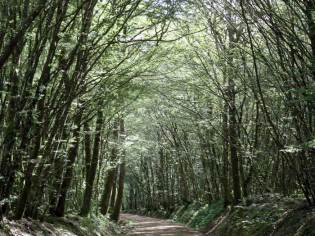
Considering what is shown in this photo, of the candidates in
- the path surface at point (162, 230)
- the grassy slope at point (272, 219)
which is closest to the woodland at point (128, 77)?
the grassy slope at point (272, 219)

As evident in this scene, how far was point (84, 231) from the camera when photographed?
10.8m

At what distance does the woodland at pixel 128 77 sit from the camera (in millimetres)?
6246

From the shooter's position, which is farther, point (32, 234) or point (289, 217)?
point (289, 217)

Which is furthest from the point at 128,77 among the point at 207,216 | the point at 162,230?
the point at 207,216

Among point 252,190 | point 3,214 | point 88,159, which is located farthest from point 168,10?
point 252,190

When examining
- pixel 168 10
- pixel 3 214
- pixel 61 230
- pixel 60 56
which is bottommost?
pixel 61 230

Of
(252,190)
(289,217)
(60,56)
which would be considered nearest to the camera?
(60,56)

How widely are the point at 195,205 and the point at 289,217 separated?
1758cm

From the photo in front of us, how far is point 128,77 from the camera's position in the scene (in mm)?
10531

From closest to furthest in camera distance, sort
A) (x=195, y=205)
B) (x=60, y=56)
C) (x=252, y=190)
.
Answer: (x=60, y=56) → (x=252, y=190) → (x=195, y=205)

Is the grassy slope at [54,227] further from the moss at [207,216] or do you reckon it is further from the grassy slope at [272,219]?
the moss at [207,216]

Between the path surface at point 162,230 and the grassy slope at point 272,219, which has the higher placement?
the grassy slope at point 272,219

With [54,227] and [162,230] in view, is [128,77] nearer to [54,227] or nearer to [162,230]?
[54,227]

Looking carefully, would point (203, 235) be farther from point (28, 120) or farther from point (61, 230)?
point (28, 120)
